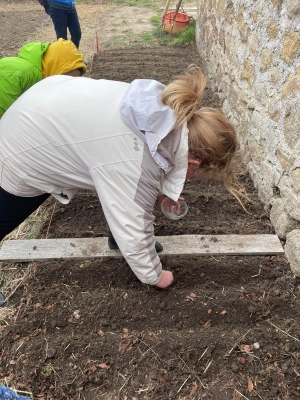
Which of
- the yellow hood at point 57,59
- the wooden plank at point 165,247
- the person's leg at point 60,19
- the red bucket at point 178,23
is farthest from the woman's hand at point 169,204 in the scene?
the red bucket at point 178,23

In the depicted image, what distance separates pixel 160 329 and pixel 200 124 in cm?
119

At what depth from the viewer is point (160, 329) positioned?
2100 mm

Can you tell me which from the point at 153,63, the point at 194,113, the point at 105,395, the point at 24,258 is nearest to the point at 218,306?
the point at 105,395

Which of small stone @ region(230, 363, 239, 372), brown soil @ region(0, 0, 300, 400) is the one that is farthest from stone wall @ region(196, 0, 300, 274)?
small stone @ region(230, 363, 239, 372)

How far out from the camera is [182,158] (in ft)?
5.24

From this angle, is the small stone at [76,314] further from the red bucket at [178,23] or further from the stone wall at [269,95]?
the red bucket at [178,23]

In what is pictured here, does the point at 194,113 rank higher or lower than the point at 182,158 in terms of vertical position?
higher

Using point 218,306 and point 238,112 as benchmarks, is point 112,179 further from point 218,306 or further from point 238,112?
point 238,112

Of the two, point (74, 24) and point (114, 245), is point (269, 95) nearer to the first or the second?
point (114, 245)

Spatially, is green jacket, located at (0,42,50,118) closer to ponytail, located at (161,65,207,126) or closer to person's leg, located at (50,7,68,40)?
ponytail, located at (161,65,207,126)

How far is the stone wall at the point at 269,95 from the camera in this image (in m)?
2.32

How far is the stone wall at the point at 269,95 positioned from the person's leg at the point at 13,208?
1.58 metres

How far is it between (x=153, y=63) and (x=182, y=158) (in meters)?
4.84

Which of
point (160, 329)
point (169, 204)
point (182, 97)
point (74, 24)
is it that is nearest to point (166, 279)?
point (160, 329)
